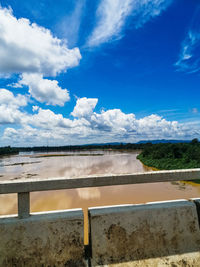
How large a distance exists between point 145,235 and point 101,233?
60 cm

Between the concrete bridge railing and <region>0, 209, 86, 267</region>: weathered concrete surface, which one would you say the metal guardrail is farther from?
<region>0, 209, 86, 267</region>: weathered concrete surface

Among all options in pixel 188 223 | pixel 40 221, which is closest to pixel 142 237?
pixel 188 223

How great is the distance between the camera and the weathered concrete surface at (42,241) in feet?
6.37

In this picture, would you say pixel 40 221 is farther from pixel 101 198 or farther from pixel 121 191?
pixel 121 191

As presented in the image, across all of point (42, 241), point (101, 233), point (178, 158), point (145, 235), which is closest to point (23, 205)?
point (42, 241)

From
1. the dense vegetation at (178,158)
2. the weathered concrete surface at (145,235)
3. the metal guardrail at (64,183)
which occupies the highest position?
the metal guardrail at (64,183)

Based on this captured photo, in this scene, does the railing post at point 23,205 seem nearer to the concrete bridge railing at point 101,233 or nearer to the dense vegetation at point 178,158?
the concrete bridge railing at point 101,233

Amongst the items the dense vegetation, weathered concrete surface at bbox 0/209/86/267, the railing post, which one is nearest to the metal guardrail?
the railing post

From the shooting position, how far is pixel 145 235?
7.16 ft

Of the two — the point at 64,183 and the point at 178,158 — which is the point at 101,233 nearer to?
the point at 64,183

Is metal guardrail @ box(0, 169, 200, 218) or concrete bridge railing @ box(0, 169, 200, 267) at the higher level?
metal guardrail @ box(0, 169, 200, 218)

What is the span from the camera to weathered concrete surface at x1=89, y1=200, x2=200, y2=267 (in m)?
2.06

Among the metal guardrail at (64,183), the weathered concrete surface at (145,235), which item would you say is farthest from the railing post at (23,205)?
the weathered concrete surface at (145,235)

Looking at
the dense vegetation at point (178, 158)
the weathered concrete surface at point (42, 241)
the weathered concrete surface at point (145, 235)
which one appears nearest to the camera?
the weathered concrete surface at point (42, 241)
